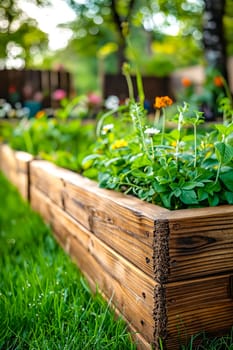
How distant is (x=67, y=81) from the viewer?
6.42 meters

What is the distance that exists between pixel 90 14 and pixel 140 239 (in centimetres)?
482

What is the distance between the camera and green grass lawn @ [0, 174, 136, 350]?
3.26 feet

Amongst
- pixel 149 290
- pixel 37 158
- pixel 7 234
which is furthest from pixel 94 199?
pixel 37 158

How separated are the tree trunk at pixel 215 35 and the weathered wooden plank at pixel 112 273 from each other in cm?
261

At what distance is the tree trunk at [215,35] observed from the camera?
3.54 meters

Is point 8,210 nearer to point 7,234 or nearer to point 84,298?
point 7,234

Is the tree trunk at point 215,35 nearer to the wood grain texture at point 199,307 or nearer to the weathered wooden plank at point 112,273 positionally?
the weathered wooden plank at point 112,273

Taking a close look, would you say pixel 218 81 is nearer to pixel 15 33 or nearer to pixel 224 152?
pixel 224 152

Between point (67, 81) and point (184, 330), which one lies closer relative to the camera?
point (184, 330)

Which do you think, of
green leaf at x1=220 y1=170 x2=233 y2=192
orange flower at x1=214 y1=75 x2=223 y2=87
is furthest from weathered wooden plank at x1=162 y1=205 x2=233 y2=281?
orange flower at x1=214 y1=75 x2=223 y2=87

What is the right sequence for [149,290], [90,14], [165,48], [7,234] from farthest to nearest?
[165,48]
[90,14]
[7,234]
[149,290]

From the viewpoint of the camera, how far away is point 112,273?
113cm

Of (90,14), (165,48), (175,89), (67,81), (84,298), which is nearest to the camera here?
(84,298)

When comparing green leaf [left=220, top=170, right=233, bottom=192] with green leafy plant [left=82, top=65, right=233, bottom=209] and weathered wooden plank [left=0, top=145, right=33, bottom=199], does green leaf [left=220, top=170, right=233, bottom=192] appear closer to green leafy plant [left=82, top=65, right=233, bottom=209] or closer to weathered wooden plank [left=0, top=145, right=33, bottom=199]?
green leafy plant [left=82, top=65, right=233, bottom=209]
